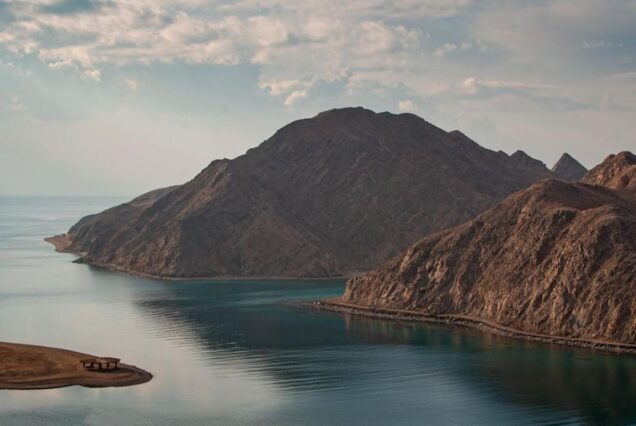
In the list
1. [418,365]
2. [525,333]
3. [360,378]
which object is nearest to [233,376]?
[360,378]

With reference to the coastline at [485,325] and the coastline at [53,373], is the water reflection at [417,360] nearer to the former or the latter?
the coastline at [485,325]

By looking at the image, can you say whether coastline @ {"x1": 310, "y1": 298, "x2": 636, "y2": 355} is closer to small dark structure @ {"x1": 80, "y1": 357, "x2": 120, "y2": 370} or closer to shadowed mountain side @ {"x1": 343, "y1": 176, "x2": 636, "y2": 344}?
shadowed mountain side @ {"x1": 343, "y1": 176, "x2": 636, "y2": 344}

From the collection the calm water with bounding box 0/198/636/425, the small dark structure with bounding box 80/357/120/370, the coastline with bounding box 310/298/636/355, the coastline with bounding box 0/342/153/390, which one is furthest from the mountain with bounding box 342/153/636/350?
the coastline with bounding box 0/342/153/390

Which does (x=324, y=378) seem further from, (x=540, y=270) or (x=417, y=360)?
(x=540, y=270)

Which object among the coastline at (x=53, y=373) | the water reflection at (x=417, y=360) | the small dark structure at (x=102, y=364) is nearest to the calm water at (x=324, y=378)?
the water reflection at (x=417, y=360)

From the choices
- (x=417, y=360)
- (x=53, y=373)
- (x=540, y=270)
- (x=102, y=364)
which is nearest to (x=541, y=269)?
(x=540, y=270)

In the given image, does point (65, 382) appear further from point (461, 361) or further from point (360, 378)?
point (461, 361)
